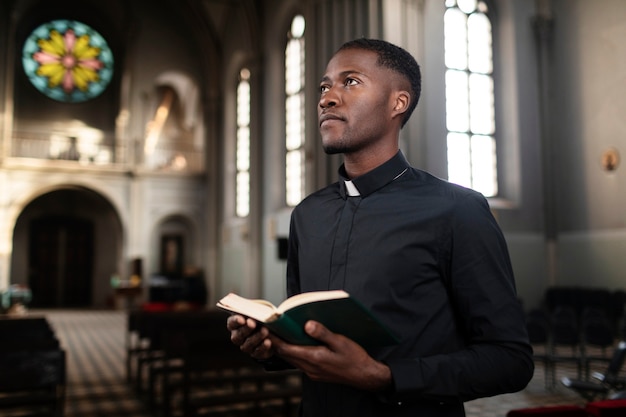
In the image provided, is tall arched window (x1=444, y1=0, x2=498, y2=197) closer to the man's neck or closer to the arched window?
the arched window

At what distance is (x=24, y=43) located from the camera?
21109 mm

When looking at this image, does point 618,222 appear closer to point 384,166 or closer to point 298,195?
point 298,195

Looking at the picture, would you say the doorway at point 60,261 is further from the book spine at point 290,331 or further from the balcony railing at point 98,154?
the book spine at point 290,331

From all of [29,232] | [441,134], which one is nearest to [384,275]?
[441,134]

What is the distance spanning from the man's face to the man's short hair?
2 cm

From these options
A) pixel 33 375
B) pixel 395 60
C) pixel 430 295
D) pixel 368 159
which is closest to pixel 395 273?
pixel 430 295

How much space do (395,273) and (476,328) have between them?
0.23 m

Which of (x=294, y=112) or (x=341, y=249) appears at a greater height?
(x=294, y=112)

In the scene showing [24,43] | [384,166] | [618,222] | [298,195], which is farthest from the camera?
[24,43]

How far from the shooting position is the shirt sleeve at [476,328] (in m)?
1.32

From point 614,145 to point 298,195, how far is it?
24.6 feet

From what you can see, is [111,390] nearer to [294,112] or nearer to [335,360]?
[335,360]

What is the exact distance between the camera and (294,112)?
15.8 m

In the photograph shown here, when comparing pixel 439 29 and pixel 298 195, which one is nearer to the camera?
pixel 439 29
